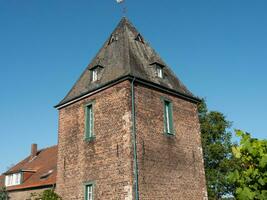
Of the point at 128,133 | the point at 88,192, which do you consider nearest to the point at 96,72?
the point at 128,133

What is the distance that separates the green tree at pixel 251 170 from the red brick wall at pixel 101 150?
365 inches

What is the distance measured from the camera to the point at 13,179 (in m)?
25.6

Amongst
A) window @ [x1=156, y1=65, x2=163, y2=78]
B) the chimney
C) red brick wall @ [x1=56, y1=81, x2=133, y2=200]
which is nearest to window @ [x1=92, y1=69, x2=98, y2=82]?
red brick wall @ [x1=56, y1=81, x2=133, y2=200]

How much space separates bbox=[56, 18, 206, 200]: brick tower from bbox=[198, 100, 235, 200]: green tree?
11.5m

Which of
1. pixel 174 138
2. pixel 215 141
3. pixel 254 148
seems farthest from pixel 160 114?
pixel 215 141

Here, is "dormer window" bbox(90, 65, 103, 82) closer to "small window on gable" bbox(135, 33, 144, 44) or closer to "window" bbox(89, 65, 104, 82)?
→ "window" bbox(89, 65, 104, 82)

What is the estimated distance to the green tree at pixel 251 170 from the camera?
16.2ft

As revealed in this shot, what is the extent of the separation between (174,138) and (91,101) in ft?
15.6

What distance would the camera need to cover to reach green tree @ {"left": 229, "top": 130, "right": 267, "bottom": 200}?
16.2 ft

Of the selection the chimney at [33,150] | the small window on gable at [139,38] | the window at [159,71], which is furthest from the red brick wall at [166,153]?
the chimney at [33,150]

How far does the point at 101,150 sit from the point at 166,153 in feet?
10.4

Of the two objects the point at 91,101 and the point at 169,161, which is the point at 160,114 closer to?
the point at 169,161

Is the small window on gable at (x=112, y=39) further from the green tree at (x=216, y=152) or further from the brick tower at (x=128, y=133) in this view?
the green tree at (x=216, y=152)

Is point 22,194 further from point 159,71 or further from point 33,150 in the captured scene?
point 159,71
